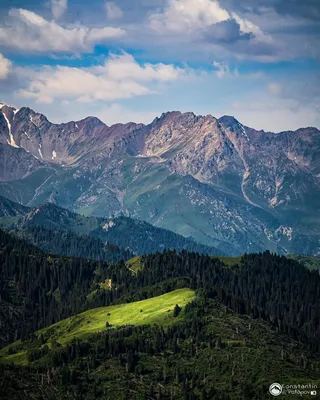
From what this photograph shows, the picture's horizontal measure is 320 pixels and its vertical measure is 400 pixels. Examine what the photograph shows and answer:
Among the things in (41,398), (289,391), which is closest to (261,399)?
(289,391)

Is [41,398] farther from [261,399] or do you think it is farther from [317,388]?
[317,388]

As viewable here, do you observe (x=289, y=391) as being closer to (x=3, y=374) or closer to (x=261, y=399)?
(x=261, y=399)

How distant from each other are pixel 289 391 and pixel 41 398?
68839 mm

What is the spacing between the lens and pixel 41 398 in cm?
18788

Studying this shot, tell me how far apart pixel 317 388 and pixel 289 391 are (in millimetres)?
7978

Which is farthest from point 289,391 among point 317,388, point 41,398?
point 41,398

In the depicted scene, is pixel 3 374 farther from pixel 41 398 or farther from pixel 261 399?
pixel 261 399

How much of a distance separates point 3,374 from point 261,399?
73.1 metres

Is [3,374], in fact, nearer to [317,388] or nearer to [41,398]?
[41,398]

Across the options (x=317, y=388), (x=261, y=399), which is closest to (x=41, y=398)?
(x=261, y=399)

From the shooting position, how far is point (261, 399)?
654ft

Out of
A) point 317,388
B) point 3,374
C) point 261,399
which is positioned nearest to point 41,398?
point 3,374

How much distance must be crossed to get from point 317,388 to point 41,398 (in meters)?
75.7

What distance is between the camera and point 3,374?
196750 millimetres
